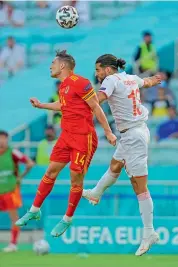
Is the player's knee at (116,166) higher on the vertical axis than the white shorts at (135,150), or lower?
lower

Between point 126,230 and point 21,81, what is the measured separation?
27.7 feet

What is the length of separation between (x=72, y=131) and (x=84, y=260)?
331 cm

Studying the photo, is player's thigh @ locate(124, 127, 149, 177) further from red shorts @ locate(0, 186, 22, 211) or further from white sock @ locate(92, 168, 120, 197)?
red shorts @ locate(0, 186, 22, 211)

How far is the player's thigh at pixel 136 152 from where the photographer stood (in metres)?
14.3

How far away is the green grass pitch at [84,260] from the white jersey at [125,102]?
2539 millimetres

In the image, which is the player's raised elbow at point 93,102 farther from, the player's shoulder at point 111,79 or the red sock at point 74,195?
the red sock at point 74,195

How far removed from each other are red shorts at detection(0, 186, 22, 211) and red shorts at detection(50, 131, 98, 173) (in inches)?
189

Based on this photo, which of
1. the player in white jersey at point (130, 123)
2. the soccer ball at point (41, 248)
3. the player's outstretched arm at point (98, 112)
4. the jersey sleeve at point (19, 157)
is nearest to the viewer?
the player's outstretched arm at point (98, 112)

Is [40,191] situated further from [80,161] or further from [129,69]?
[129,69]

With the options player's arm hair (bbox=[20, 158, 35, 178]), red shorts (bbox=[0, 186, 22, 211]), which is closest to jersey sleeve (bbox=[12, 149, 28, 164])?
player's arm hair (bbox=[20, 158, 35, 178])

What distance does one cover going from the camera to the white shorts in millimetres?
14328

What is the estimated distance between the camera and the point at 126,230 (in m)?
18.1

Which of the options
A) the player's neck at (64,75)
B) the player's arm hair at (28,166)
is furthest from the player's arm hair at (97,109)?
the player's arm hair at (28,166)

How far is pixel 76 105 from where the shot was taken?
46.5 ft
